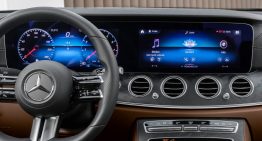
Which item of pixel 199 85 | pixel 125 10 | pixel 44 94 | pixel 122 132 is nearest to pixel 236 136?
pixel 199 85

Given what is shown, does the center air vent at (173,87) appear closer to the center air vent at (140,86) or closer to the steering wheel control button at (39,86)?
the center air vent at (140,86)

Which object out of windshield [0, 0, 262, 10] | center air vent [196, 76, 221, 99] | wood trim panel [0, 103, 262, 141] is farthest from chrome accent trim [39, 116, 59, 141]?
windshield [0, 0, 262, 10]

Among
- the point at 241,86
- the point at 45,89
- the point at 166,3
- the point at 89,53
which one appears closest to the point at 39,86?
the point at 45,89

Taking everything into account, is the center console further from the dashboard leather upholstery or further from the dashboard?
the dashboard leather upholstery

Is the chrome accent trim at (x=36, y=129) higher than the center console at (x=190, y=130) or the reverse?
higher

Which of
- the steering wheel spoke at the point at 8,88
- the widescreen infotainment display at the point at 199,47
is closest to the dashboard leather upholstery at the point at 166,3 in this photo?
the widescreen infotainment display at the point at 199,47

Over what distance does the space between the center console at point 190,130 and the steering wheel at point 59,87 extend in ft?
0.92

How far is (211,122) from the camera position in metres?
1.18

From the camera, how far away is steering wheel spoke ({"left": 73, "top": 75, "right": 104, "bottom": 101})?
0.94m

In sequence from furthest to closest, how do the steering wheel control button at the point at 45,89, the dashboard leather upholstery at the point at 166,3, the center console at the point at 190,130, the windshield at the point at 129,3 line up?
the dashboard leather upholstery at the point at 166,3 → the windshield at the point at 129,3 → the center console at the point at 190,130 → the steering wheel control button at the point at 45,89

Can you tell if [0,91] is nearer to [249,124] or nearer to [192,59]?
[192,59]

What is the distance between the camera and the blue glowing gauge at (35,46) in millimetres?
1205

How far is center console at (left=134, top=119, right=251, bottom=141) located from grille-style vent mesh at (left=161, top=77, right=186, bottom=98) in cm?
6

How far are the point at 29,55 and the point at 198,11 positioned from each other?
44cm
